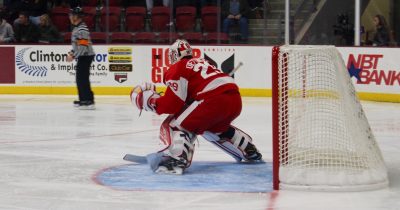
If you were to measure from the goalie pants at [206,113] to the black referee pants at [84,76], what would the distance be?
17.9ft

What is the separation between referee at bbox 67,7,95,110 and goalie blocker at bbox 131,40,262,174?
5.11m

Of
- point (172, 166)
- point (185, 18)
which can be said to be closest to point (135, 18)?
point (185, 18)

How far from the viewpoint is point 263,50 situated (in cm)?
1393

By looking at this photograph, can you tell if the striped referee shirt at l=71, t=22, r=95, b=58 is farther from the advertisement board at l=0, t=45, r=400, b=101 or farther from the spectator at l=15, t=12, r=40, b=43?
the spectator at l=15, t=12, r=40, b=43

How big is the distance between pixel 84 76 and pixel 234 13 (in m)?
4.00

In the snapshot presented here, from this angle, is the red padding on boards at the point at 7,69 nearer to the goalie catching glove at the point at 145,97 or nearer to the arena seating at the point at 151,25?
the arena seating at the point at 151,25

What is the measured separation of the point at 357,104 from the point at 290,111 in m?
0.49

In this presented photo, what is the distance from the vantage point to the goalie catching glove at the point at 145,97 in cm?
640

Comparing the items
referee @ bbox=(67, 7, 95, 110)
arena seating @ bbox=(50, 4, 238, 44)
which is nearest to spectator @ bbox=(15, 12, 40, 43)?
A: arena seating @ bbox=(50, 4, 238, 44)

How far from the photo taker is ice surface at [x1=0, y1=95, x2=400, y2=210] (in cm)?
532

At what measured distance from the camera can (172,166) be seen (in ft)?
20.7

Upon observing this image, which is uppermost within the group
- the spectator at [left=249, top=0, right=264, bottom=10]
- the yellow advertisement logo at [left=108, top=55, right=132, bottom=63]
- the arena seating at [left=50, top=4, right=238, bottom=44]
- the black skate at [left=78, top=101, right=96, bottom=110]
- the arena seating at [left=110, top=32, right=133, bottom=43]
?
the spectator at [left=249, top=0, right=264, bottom=10]

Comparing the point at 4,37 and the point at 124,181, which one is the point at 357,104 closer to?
the point at 124,181

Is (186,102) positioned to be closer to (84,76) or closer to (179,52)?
(179,52)
